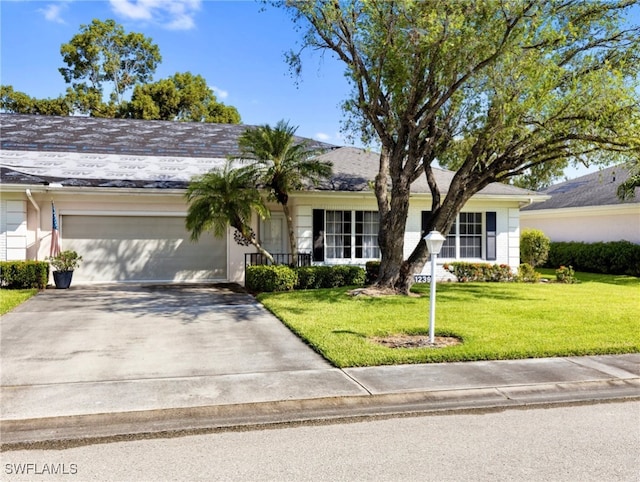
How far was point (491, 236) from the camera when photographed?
1759 centimetres

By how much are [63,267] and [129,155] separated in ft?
17.0

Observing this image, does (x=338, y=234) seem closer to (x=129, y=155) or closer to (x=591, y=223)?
(x=129, y=155)

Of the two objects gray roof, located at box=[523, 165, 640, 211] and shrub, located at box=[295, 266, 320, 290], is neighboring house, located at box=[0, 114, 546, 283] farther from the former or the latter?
gray roof, located at box=[523, 165, 640, 211]

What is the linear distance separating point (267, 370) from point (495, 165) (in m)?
8.44

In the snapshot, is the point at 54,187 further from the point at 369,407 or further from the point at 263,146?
the point at 369,407

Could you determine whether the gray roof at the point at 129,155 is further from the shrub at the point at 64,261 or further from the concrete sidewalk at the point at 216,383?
the concrete sidewalk at the point at 216,383

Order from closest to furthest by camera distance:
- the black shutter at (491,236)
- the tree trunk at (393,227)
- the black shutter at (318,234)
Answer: the tree trunk at (393,227)
the black shutter at (318,234)
the black shutter at (491,236)

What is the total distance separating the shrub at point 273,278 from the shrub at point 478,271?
5646mm

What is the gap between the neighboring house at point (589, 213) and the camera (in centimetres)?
2145

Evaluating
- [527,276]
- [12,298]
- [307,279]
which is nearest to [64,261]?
[12,298]

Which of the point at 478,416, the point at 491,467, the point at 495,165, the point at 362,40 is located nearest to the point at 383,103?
the point at 362,40

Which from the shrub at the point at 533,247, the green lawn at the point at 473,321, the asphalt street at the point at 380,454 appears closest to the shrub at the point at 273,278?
the green lawn at the point at 473,321

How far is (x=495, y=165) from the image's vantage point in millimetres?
12602

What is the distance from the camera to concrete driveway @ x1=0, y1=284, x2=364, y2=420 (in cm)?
558
